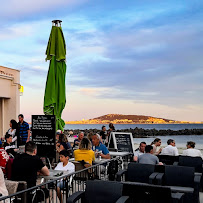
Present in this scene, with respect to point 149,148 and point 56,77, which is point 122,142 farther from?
point 149,148

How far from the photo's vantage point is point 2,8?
17.2 m

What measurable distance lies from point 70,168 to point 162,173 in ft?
6.22

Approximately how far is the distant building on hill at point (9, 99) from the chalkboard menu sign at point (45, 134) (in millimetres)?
7919

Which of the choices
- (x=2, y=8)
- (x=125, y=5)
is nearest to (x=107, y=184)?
(x=125, y=5)

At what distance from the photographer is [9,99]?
56.3 ft

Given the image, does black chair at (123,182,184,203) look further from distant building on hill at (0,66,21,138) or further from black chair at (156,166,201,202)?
distant building on hill at (0,66,21,138)

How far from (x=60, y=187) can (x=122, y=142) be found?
19.3 ft

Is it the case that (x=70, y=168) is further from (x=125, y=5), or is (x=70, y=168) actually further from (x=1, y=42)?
(x=1, y=42)

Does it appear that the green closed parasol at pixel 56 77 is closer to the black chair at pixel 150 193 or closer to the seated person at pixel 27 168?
the seated person at pixel 27 168

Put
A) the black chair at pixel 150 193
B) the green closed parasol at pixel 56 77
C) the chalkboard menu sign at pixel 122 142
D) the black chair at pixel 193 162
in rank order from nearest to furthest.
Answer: the black chair at pixel 150 193 → the black chair at pixel 193 162 → the green closed parasol at pixel 56 77 → the chalkboard menu sign at pixel 122 142

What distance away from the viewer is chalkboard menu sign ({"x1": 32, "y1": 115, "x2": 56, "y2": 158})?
9.06m

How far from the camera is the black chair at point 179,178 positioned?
19.2 ft

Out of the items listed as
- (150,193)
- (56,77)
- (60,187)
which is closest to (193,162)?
(150,193)

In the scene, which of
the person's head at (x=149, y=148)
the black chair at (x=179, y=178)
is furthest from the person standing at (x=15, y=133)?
the black chair at (x=179, y=178)
